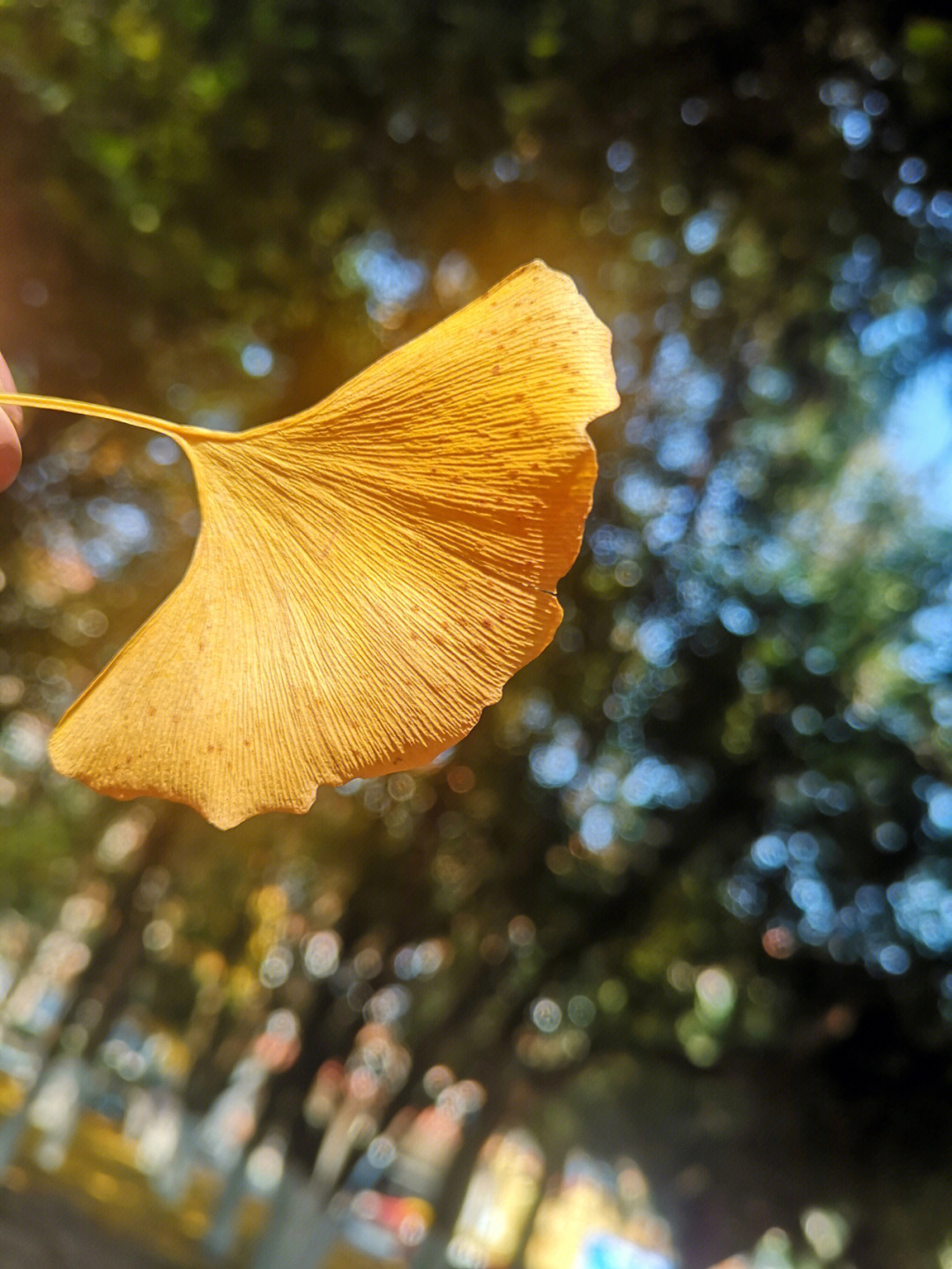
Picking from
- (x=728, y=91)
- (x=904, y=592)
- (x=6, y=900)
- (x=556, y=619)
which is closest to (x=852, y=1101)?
(x=904, y=592)

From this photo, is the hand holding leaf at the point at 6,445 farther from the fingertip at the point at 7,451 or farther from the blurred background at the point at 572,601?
the blurred background at the point at 572,601

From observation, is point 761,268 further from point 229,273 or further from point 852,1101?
point 852,1101

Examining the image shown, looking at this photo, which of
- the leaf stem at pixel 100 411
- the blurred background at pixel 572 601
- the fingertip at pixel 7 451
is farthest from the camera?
the blurred background at pixel 572 601

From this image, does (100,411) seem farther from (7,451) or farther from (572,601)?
(572,601)

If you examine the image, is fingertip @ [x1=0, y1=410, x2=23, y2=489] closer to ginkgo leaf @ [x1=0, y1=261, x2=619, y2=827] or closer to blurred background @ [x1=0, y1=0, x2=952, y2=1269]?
ginkgo leaf @ [x1=0, y1=261, x2=619, y2=827]

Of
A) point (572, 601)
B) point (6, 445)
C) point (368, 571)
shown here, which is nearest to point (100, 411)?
point (368, 571)

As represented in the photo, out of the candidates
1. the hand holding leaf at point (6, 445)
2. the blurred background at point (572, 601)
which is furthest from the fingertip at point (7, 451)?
the blurred background at point (572, 601)
